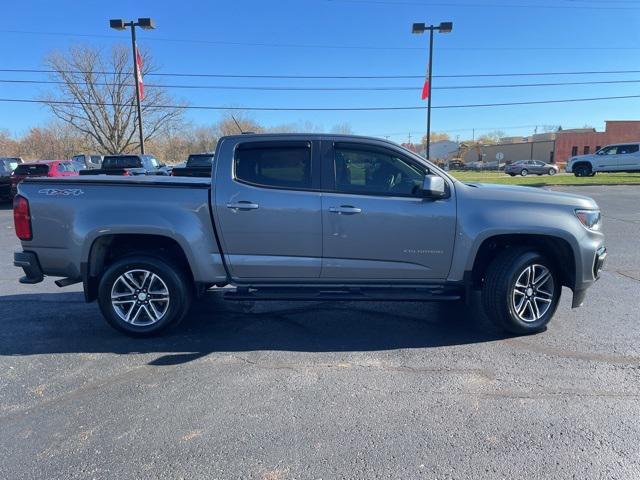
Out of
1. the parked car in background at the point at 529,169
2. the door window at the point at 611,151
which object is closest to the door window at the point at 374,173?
the door window at the point at 611,151

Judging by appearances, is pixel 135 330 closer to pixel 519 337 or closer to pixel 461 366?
pixel 461 366

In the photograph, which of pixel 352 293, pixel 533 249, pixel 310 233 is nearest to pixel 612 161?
pixel 533 249

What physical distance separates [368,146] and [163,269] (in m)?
2.31

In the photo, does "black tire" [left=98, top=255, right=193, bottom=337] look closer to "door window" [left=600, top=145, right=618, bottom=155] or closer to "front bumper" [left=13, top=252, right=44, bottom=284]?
"front bumper" [left=13, top=252, right=44, bottom=284]

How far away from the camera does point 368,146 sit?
432 cm

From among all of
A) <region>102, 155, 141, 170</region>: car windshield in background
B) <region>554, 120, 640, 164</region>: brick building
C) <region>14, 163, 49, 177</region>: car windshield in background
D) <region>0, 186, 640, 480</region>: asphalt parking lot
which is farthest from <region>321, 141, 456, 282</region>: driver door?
<region>554, 120, 640, 164</region>: brick building

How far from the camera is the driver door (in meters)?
4.16

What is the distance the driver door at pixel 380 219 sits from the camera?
4.16 metres

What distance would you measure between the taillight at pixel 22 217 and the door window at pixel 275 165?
6.53ft

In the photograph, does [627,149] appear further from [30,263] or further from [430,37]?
[30,263]

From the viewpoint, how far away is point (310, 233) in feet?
13.8

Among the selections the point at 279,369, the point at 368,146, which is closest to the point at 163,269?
the point at 279,369

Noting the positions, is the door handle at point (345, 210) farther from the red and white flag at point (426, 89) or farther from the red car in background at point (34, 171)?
the red and white flag at point (426, 89)

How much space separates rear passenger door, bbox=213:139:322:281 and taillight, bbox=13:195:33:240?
1.78 metres
